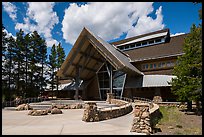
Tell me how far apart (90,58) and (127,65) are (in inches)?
325

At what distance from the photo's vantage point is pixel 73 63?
30109 mm

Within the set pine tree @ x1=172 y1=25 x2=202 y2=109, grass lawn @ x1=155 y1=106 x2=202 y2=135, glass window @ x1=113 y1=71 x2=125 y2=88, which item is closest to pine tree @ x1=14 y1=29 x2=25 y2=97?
glass window @ x1=113 y1=71 x2=125 y2=88

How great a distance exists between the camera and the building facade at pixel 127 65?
25609 mm

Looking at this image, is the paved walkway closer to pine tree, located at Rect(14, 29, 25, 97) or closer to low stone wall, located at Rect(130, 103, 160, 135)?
low stone wall, located at Rect(130, 103, 160, 135)

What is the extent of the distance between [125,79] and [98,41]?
7090mm

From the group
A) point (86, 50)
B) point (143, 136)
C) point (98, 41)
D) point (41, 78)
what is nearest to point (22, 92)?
point (41, 78)

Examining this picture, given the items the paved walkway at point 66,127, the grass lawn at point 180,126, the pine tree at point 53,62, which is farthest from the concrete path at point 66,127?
the pine tree at point 53,62

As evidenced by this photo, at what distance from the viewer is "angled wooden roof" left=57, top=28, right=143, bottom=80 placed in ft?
82.7

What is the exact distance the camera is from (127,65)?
2469 cm

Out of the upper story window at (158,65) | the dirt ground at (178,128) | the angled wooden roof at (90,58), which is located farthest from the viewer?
the upper story window at (158,65)

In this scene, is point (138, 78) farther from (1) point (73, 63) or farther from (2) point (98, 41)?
(1) point (73, 63)

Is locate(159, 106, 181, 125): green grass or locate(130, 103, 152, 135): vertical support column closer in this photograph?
locate(130, 103, 152, 135): vertical support column

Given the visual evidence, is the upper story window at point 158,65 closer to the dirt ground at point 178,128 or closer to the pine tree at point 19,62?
the dirt ground at point 178,128

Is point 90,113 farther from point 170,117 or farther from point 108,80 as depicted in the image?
point 108,80
